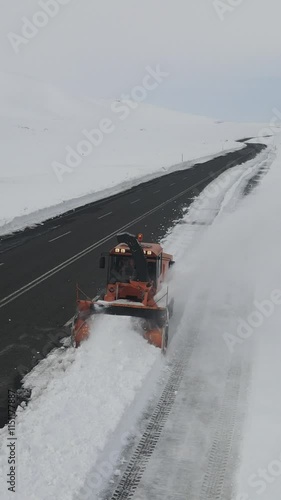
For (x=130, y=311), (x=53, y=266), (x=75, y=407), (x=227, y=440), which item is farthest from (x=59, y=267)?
(x=227, y=440)

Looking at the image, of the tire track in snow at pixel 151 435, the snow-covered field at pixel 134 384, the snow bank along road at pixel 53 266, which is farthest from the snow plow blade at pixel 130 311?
the snow bank along road at pixel 53 266

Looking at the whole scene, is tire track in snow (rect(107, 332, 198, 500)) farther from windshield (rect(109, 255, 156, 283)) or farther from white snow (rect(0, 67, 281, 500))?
windshield (rect(109, 255, 156, 283))

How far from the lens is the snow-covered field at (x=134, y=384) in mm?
7340

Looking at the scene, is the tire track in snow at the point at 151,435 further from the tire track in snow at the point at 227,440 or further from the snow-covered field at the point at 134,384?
the tire track in snow at the point at 227,440

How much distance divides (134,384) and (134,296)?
2.65 meters

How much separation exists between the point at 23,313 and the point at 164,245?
9687 millimetres

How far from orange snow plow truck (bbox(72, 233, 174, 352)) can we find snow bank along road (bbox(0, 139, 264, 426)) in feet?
4.98

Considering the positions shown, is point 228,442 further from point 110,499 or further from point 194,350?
point 194,350

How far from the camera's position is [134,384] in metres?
9.70

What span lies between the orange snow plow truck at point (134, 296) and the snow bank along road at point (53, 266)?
152 cm

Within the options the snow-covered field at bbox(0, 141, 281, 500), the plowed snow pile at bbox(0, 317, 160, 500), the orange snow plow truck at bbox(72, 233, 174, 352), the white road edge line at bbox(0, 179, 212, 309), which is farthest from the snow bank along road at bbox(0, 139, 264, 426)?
the orange snow plow truck at bbox(72, 233, 174, 352)

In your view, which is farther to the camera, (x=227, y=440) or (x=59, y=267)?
(x=59, y=267)

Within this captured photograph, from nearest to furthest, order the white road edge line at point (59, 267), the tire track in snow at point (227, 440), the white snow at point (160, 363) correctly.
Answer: the tire track in snow at point (227, 440)
the white snow at point (160, 363)
the white road edge line at point (59, 267)

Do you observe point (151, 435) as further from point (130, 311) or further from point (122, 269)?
point (122, 269)
